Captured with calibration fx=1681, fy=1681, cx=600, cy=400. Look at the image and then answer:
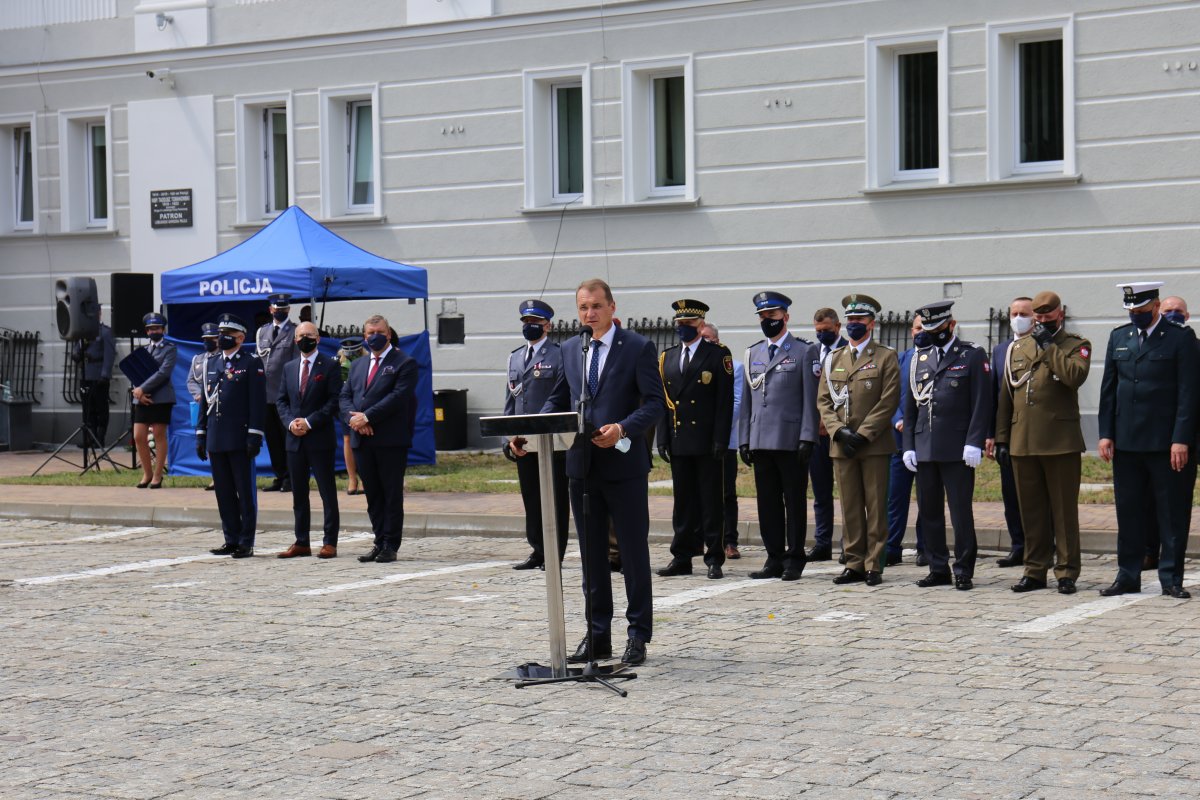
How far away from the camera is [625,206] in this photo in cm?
2238

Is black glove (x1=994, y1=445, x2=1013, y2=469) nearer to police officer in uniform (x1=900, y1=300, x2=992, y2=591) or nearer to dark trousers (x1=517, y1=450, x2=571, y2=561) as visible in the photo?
police officer in uniform (x1=900, y1=300, x2=992, y2=591)

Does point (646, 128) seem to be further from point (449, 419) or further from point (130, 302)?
point (130, 302)

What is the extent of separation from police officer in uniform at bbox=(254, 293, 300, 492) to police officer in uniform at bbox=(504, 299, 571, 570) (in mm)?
5356

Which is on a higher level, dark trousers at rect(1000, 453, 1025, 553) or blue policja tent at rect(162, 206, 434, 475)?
→ blue policja tent at rect(162, 206, 434, 475)

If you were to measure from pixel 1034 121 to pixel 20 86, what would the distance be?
1616cm

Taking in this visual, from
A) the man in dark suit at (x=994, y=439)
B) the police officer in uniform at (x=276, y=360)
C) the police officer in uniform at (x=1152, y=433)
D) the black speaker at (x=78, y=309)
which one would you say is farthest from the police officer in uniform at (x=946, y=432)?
the black speaker at (x=78, y=309)

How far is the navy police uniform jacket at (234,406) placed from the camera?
13867 millimetres

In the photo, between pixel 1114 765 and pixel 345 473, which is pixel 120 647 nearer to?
pixel 1114 765

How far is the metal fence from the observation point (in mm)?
26812

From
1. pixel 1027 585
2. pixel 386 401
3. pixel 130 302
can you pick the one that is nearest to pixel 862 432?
pixel 1027 585

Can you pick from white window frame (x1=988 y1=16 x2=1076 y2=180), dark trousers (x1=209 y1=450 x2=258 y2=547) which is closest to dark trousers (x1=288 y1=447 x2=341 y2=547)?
dark trousers (x1=209 y1=450 x2=258 y2=547)

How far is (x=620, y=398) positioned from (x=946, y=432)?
3664 mm

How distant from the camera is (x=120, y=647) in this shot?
933 cm

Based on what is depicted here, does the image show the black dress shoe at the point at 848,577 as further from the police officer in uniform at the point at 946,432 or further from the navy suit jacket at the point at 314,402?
the navy suit jacket at the point at 314,402
